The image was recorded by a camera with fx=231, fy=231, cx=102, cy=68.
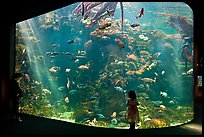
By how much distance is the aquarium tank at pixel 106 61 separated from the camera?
28.5 ft

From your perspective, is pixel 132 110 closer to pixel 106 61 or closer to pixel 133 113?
pixel 133 113

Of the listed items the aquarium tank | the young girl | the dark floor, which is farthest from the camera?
the aquarium tank

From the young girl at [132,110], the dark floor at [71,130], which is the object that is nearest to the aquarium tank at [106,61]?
the dark floor at [71,130]

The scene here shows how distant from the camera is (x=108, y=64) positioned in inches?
360

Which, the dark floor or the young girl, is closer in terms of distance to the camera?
the young girl

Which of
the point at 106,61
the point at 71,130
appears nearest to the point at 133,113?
the point at 71,130

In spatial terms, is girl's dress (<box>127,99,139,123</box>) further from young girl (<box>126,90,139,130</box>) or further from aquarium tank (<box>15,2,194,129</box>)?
aquarium tank (<box>15,2,194,129</box>)

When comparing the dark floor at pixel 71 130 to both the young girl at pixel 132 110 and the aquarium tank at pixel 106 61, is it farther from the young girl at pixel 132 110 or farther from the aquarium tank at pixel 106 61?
the aquarium tank at pixel 106 61

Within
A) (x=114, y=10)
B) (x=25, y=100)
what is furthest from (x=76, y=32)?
(x=25, y=100)

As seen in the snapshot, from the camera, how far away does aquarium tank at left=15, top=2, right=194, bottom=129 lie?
8688mm

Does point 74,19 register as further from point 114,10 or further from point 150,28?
point 150,28

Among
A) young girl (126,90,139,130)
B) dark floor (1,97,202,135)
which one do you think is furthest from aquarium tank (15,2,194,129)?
young girl (126,90,139,130)

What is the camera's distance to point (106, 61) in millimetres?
9188

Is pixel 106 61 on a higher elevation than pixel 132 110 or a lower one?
higher
